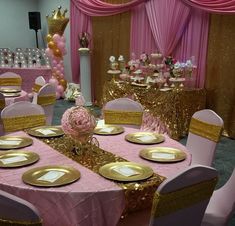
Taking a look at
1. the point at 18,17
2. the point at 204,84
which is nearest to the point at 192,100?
the point at 204,84

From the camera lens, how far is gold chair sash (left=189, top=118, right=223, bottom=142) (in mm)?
2383

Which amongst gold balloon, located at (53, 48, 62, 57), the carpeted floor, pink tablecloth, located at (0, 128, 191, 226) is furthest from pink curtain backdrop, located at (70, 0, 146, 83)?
pink tablecloth, located at (0, 128, 191, 226)

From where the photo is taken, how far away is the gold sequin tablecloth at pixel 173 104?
4.35m

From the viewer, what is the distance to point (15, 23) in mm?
8375

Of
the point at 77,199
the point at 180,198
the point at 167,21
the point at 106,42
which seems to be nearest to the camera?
the point at 180,198

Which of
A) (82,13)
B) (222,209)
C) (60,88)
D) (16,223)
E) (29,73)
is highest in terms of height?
(82,13)

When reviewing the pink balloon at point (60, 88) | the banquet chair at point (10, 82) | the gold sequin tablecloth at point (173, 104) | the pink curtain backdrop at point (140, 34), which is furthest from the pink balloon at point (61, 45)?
the gold sequin tablecloth at point (173, 104)

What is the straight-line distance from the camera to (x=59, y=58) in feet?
22.4

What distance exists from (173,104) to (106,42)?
2544 mm

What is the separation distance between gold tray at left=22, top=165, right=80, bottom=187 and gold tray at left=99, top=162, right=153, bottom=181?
145 millimetres

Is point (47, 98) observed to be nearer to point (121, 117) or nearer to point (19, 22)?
point (121, 117)

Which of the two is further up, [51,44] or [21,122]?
[51,44]

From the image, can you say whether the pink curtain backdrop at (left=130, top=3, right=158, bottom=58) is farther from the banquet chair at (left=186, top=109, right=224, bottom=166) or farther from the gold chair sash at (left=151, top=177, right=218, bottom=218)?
the gold chair sash at (left=151, top=177, right=218, bottom=218)

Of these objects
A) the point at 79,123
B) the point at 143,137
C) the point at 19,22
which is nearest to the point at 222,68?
the point at 143,137
